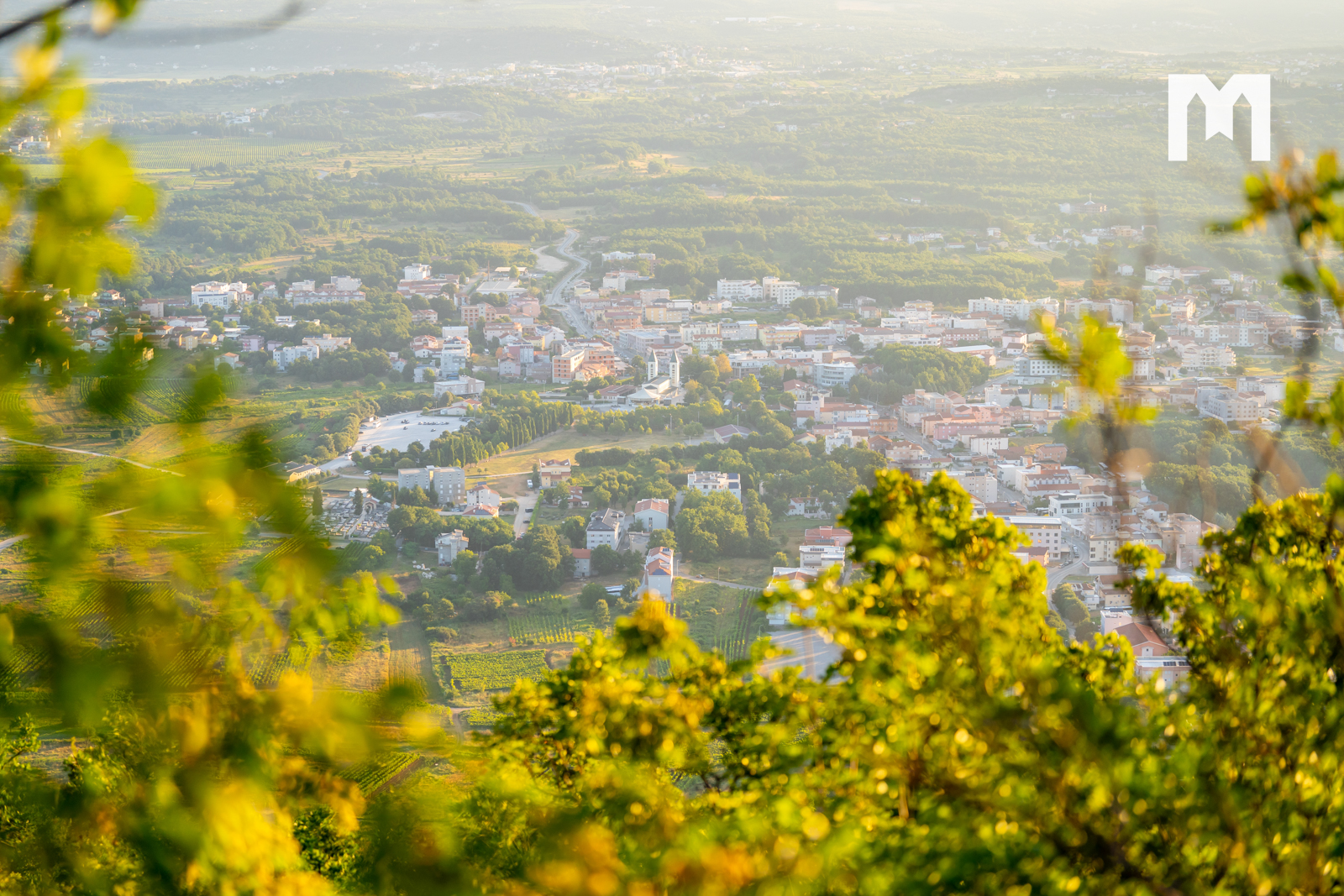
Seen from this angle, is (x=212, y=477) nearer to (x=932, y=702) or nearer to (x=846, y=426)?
(x=932, y=702)

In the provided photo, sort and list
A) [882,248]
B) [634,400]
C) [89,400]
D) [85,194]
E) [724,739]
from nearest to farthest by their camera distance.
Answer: [85,194]
[89,400]
[724,739]
[634,400]
[882,248]

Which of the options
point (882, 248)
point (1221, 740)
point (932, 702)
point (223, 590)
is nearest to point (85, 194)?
point (223, 590)

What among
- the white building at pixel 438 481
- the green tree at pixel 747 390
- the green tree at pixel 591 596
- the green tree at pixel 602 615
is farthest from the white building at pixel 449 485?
the green tree at pixel 747 390

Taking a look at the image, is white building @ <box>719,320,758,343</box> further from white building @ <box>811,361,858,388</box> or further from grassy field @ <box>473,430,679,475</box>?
grassy field @ <box>473,430,679,475</box>

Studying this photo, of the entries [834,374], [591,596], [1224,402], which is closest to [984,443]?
[1224,402]

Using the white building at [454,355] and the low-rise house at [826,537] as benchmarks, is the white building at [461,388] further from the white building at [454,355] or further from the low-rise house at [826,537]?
the low-rise house at [826,537]

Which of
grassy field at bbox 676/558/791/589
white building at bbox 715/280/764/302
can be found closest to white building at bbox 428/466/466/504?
grassy field at bbox 676/558/791/589
